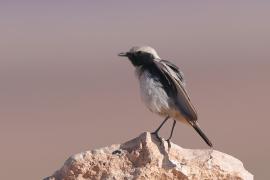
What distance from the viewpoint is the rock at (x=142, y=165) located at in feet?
28.4

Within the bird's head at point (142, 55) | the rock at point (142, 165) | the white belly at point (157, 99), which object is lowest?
the rock at point (142, 165)

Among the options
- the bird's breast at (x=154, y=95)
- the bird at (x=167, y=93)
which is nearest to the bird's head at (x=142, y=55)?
the bird at (x=167, y=93)

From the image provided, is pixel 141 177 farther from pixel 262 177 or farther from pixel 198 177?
pixel 262 177

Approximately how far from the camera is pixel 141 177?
852 centimetres

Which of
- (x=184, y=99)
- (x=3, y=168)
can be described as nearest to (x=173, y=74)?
(x=184, y=99)

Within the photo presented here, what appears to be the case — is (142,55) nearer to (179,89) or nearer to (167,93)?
(167,93)

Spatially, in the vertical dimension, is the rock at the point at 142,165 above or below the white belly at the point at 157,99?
below

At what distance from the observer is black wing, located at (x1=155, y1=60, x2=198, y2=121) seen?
9.84 metres

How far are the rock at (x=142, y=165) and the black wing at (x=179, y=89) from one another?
948mm

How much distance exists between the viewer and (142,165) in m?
8.67

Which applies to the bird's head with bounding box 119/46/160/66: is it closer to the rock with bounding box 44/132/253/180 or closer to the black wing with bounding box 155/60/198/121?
the black wing with bounding box 155/60/198/121

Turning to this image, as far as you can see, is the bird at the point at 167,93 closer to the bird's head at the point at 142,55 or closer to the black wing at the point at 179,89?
the black wing at the point at 179,89

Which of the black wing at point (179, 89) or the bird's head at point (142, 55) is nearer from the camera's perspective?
the black wing at point (179, 89)

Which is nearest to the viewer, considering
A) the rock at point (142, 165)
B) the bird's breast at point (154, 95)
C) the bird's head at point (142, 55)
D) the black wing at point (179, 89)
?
the rock at point (142, 165)
